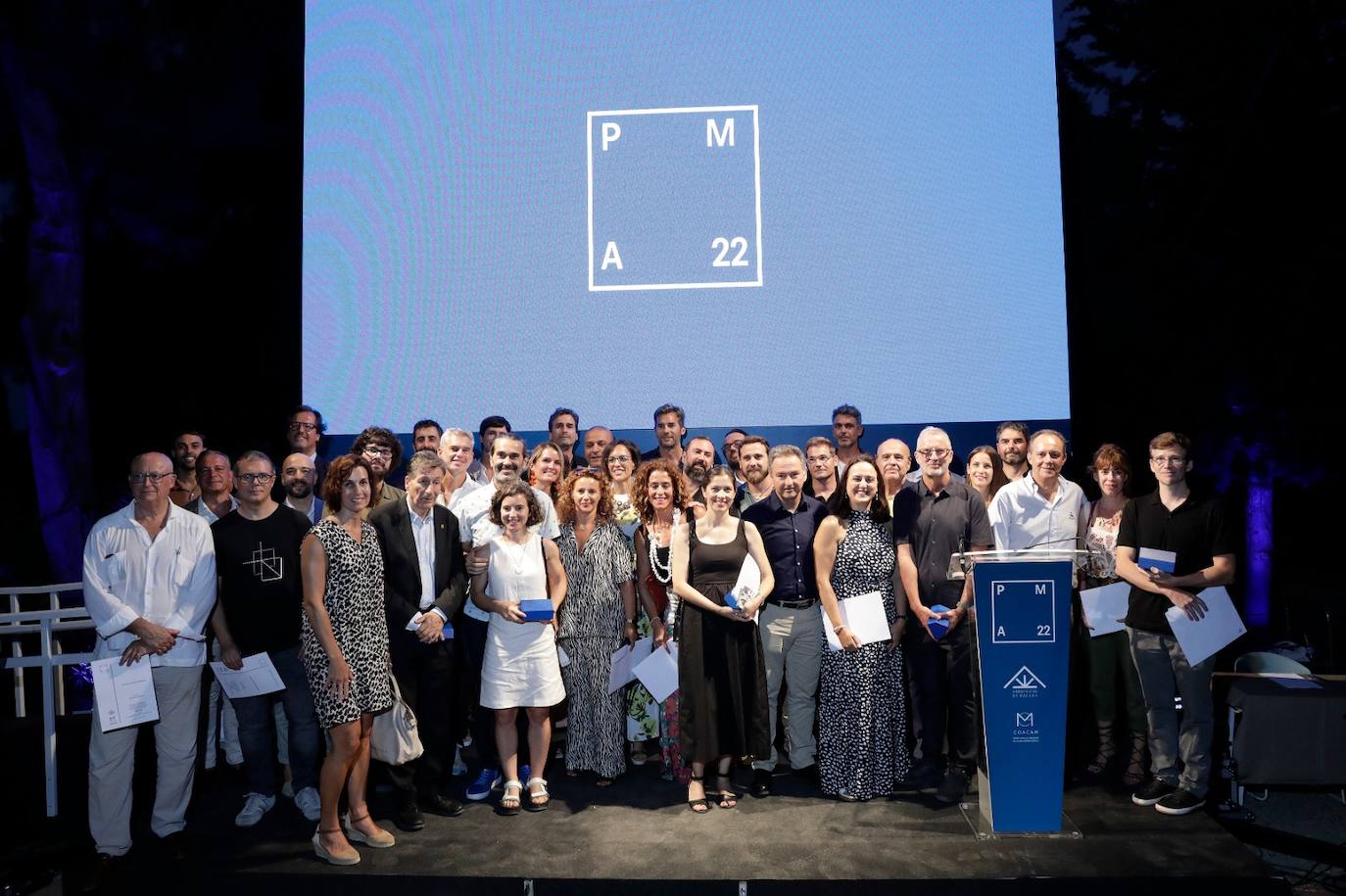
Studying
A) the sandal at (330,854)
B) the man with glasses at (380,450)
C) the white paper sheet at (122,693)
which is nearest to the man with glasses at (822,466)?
the man with glasses at (380,450)

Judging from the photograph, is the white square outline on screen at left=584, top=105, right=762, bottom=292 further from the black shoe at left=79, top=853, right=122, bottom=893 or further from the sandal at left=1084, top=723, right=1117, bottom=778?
the black shoe at left=79, top=853, right=122, bottom=893

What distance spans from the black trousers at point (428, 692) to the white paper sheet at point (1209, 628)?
3147 mm

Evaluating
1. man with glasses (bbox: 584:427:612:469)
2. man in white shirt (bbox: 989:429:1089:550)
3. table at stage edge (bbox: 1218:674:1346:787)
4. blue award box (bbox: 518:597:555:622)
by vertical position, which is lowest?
table at stage edge (bbox: 1218:674:1346:787)

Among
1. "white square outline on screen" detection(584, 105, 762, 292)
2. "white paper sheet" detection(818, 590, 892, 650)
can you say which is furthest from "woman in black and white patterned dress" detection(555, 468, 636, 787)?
"white square outline on screen" detection(584, 105, 762, 292)

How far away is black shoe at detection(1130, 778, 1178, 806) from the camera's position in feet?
12.7

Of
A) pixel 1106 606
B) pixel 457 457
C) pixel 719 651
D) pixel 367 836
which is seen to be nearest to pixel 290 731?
pixel 367 836

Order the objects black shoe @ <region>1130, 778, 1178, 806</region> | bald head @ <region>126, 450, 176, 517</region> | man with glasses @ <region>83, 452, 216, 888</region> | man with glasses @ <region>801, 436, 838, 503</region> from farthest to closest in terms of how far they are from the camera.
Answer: man with glasses @ <region>801, 436, 838, 503</region> < black shoe @ <region>1130, 778, 1178, 806</region> < bald head @ <region>126, 450, 176, 517</region> < man with glasses @ <region>83, 452, 216, 888</region>

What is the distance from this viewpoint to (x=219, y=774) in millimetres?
4426

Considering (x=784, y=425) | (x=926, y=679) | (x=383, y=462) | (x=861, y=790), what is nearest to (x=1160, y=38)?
(x=784, y=425)

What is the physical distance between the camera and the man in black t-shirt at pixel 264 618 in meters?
3.77

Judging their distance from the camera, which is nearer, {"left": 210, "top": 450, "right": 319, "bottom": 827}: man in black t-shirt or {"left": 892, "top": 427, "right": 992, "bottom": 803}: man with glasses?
{"left": 210, "top": 450, "right": 319, "bottom": 827}: man in black t-shirt

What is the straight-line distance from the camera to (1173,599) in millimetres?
3926

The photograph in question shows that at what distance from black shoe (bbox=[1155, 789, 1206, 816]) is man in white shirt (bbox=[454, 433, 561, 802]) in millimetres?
2867

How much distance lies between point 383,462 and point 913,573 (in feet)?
8.33
